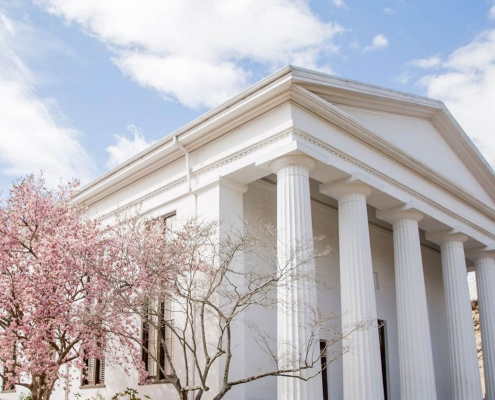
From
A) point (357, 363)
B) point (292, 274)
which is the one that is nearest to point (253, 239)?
point (292, 274)

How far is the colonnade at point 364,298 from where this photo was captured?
1231cm

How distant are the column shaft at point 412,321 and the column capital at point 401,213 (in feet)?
0.33

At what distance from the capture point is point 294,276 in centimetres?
1192

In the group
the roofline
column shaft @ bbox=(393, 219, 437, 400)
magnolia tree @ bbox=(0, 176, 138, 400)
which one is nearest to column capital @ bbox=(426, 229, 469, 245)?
column shaft @ bbox=(393, 219, 437, 400)

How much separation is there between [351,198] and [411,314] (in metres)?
3.81

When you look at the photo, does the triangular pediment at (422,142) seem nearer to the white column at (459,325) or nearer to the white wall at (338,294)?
the white column at (459,325)

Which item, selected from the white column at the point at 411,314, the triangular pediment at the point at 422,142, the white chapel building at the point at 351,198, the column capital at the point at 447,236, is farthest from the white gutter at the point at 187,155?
the column capital at the point at 447,236

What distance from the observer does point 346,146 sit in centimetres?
1488

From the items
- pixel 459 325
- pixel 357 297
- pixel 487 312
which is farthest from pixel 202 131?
pixel 487 312

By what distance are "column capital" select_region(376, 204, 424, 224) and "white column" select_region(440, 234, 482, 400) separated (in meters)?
2.79

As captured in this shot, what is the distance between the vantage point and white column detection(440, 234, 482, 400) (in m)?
18.0

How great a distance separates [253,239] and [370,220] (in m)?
9.18

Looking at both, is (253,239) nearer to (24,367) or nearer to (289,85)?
(289,85)

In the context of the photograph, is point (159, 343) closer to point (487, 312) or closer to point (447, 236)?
point (447, 236)
